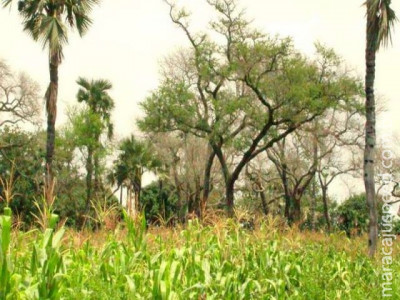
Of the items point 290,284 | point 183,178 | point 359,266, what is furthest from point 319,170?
point 290,284

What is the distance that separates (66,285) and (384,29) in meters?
12.1

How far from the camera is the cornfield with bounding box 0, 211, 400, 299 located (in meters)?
5.90

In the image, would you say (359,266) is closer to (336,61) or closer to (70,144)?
(336,61)

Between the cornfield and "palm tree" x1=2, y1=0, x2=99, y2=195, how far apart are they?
32.9ft

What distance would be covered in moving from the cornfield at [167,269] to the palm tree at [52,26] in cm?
1003

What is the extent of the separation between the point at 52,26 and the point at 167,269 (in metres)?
15.6

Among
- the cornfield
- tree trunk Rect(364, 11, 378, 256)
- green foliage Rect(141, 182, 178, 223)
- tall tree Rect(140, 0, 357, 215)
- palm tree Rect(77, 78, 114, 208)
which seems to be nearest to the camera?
the cornfield

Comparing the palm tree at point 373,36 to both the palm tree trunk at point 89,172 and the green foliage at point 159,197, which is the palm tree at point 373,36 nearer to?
the palm tree trunk at point 89,172

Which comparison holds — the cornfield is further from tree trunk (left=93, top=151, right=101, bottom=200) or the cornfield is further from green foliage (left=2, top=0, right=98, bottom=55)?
tree trunk (left=93, top=151, right=101, bottom=200)

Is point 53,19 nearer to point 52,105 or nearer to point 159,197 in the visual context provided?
point 52,105

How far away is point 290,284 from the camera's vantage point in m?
8.95

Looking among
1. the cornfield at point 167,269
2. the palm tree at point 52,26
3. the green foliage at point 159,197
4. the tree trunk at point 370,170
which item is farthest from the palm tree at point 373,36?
the green foliage at point 159,197

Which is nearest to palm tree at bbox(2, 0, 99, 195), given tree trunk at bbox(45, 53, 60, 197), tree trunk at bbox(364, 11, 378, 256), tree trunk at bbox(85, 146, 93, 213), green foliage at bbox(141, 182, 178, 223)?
tree trunk at bbox(45, 53, 60, 197)

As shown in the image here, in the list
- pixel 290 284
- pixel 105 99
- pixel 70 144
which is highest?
pixel 105 99
